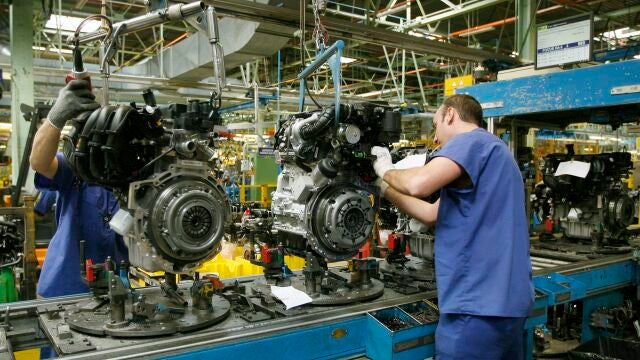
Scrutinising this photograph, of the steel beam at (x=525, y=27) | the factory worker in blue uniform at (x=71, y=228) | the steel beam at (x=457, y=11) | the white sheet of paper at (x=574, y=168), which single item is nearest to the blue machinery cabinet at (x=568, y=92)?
the white sheet of paper at (x=574, y=168)

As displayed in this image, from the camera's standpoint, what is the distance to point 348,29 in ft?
14.0

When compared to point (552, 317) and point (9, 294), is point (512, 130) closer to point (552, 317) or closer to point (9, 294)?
point (552, 317)

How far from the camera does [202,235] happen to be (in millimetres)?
2113

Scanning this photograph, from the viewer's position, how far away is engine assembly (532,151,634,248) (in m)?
4.56

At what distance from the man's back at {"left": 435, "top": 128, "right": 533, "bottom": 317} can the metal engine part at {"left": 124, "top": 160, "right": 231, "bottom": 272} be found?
42.5 inches

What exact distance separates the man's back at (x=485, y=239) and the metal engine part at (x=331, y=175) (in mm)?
500

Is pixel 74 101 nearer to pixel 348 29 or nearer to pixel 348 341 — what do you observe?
pixel 348 341

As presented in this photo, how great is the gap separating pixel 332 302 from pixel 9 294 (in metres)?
2.89

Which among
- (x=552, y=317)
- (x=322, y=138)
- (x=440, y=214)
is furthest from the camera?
(x=552, y=317)

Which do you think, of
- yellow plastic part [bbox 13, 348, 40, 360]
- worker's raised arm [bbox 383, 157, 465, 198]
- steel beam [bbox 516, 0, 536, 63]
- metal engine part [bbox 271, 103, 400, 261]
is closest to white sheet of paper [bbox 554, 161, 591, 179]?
steel beam [bbox 516, 0, 536, 63]

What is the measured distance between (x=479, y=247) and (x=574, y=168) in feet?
9.60

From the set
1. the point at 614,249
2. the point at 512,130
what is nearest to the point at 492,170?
the point at 512,130

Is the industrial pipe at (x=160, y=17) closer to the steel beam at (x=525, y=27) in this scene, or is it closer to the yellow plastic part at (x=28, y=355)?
the yellow plastic part at (x=28, y=355)

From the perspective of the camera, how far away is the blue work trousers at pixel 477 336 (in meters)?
2.16
